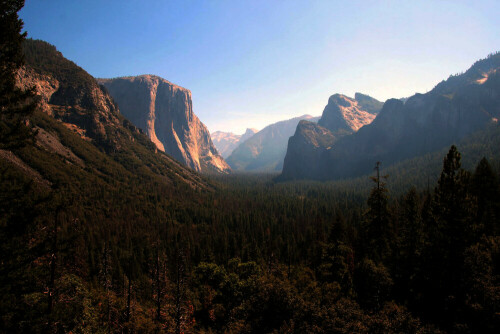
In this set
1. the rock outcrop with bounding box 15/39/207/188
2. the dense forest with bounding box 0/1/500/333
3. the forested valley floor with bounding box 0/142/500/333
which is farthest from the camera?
the rock outcrop with bounding box 15/39/207/188

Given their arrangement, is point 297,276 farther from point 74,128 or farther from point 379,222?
point 74,128

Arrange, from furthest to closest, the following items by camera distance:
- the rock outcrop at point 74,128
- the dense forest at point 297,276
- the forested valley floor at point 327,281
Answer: the rock outcrop at point 74,128, the forested valley floor at point 327,281, the dense forest at point 297,276

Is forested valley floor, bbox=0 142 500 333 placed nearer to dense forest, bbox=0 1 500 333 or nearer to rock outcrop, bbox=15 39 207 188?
dense forest, bbox=0 1 500 333

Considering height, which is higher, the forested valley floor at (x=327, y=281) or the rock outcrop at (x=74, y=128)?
the rock outcrop at (x=74, y=128)

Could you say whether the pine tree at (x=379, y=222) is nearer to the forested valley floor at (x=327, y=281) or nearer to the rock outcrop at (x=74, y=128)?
the forested valley floor at (x=327, y=281)

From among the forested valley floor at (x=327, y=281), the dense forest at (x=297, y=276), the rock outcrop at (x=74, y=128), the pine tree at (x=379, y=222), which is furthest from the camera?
the rock outcrop at (x=74, y=128)

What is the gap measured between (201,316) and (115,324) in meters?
16.1

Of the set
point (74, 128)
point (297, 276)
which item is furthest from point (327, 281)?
point (74, 128)

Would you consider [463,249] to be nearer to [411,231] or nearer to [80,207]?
[411,231]

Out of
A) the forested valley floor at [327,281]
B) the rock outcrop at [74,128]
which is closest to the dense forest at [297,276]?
the forested valley floor at [327,281]

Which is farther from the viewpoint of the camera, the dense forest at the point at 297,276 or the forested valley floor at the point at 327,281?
the forested valley floor at the point at 327,281

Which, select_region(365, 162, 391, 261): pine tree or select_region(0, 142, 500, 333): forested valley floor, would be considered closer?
select_region(0, 142, 500, 333): forested valley floor

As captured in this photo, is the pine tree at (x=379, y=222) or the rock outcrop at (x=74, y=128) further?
the rock outcrop at (x=74, y=128)

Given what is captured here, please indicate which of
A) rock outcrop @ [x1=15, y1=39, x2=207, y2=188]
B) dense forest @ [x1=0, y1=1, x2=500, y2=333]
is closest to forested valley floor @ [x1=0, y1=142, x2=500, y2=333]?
dense forest @ [x1=0, y1=1, x2=500, y2=333]
